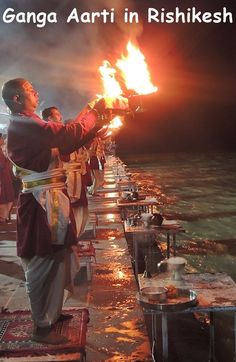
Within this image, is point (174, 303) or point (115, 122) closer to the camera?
point (174, 303)

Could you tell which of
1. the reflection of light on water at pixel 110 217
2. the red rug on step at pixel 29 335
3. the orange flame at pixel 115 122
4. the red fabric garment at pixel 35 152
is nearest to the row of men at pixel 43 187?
the red fabric garment at pixel 35 152

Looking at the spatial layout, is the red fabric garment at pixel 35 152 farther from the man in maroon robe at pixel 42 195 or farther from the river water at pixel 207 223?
the river water at pixel 207 223

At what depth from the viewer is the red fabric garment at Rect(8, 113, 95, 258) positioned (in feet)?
12.1

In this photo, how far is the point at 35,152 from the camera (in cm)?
378

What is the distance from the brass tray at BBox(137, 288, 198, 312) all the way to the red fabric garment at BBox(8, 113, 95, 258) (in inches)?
33.6

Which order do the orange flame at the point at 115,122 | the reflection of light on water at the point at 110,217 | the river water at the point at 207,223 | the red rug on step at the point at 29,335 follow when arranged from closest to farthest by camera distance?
the red rug on step at the point at 29,335 → the orange flame at the point at 115,122 → the river water at the point at 207,223 → the reflection of light on water at the point at 110,217

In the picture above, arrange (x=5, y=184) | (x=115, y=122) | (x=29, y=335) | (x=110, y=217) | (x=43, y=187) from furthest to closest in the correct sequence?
(x=115, y=122) → (x=110, y=217) → (x=5, y=184) → (x=29, y=335) → (x=43, y=187)

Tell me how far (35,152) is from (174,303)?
173cm

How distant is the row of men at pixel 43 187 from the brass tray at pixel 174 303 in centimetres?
76

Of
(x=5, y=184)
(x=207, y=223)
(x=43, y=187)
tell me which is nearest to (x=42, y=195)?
(x=43, y=187)

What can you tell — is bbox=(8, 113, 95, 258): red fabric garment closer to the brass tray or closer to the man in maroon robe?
the man in maroon robe

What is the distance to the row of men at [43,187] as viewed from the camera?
373 cm

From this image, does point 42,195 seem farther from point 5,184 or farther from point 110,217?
point 5,184

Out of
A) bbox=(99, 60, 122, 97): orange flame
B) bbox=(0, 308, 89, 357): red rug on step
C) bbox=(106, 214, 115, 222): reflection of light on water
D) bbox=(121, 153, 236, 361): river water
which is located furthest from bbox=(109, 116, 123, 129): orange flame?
bbox=(121, 153, 236, 361): river water
